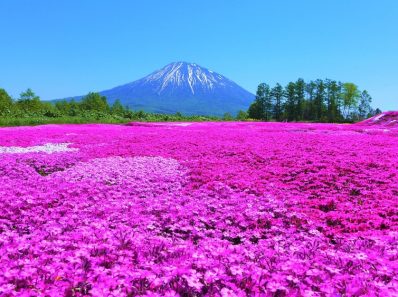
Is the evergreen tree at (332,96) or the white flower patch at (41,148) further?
the evergreen tree at (332,96)

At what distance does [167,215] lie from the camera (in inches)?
317

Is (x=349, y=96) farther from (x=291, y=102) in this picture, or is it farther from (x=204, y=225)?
(x=204, y=225)

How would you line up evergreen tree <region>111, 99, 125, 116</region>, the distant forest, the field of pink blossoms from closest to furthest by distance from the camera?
the field of pink blossoms → evergreen tree <region>111, 99, 125, 116</region> → the distant forest

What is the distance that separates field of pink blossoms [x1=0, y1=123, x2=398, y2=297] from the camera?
14.5 feet

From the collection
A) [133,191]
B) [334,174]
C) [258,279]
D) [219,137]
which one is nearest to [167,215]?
[133,191]

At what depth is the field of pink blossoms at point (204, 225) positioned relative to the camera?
14.5 feet

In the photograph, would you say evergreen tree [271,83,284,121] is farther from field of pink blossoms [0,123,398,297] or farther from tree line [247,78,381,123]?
field of pink blossoms [0,123,398,297]

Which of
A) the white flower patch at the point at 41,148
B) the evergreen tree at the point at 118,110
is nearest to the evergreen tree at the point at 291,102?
the evergreen tree at the point at 118,110

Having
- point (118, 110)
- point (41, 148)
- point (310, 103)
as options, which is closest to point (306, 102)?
point (310, 103)

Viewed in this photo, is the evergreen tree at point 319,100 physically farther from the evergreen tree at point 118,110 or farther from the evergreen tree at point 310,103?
the evergreen tree at point 118,110

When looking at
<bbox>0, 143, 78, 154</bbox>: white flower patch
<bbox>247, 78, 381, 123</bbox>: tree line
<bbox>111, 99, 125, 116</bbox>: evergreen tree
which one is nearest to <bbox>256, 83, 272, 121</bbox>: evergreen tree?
<bbox>247, 78, 381, 123</bbox>: tree line

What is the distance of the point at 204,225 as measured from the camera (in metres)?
7.80

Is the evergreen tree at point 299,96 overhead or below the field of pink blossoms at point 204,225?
overhead

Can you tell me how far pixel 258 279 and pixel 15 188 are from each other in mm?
7916
